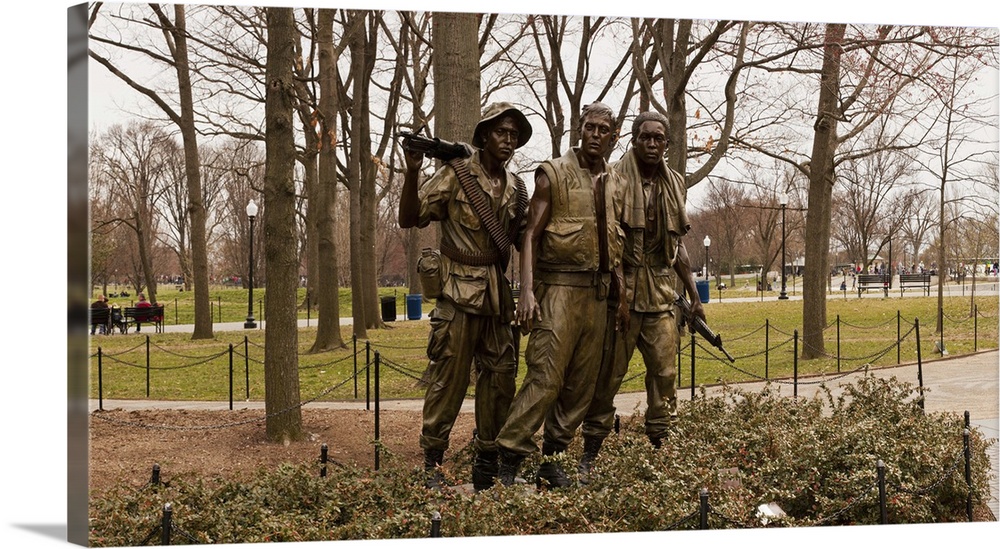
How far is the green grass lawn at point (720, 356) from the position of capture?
12.6 m

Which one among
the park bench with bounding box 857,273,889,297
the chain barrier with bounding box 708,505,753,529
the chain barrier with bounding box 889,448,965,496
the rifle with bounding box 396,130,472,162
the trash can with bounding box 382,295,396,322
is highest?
the rifle with bounding box 396,130,472,162

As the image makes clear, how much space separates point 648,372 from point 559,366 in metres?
1.18

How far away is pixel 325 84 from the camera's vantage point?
14.4 metres

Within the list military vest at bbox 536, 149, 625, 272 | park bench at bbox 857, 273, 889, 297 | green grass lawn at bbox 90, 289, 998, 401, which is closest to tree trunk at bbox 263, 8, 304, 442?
green grass lawn at bbox 90, 289, 998, 401

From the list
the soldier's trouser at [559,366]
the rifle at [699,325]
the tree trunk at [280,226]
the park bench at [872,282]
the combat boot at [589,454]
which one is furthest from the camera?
the park bench at [872,282]

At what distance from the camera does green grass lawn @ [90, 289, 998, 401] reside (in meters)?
12.6

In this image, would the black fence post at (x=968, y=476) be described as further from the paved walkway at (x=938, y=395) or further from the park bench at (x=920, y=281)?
the park bench at (x=920, y=281)

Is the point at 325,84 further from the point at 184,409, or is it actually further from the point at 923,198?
the point at 923,198

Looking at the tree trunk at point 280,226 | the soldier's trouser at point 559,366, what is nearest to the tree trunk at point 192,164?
the tree trunk at point 280,226

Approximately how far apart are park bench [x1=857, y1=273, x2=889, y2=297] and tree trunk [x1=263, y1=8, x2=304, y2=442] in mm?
10173

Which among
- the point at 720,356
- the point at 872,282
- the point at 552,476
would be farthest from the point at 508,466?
the point at 872,282

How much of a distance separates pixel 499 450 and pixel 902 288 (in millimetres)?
10449

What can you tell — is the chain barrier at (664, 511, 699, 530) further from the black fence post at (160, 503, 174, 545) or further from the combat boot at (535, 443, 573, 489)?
the black fence post at (160, 503, 174, 545)

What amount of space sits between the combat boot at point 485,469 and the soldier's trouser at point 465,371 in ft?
0.18
